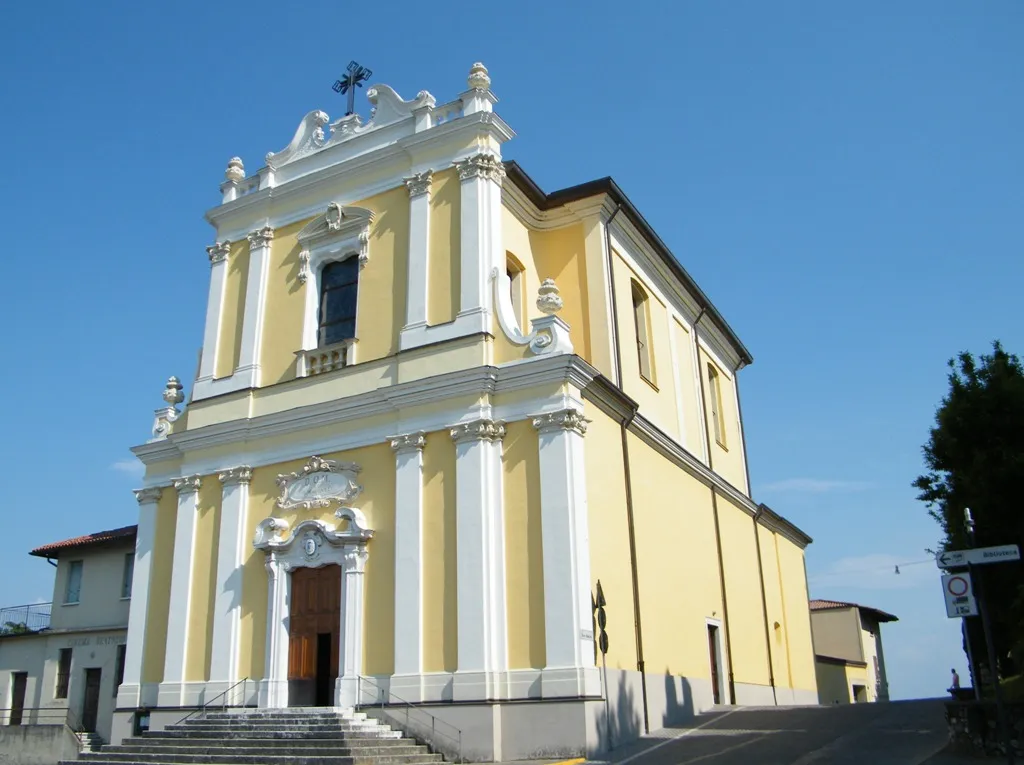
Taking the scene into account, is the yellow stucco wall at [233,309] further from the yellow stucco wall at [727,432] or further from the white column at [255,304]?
the yellow stucco wall at [727,432]

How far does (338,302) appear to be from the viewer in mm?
20531

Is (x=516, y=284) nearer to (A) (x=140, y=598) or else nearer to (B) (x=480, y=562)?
(B) (x=480, y=562)

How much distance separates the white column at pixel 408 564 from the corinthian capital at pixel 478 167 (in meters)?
5.30

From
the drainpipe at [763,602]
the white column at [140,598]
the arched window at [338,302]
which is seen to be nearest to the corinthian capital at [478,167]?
the arched window at [338,302]

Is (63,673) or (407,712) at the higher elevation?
(63,673)

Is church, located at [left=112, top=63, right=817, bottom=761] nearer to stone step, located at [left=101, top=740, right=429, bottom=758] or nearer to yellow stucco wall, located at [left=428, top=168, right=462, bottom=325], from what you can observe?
yellow stucco wall, located at [left=428, top=168, right=462, bottom=325]

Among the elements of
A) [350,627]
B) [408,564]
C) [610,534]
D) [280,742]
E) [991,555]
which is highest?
[610,534]

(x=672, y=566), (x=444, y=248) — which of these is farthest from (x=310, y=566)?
(x=672, y=566)

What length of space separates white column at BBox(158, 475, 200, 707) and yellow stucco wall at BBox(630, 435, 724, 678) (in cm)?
907

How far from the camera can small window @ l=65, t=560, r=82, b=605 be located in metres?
26.0

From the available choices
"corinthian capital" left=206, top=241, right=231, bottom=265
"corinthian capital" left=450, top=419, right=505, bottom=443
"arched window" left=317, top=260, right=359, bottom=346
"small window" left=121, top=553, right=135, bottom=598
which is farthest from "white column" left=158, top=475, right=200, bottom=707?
"corinthian capital" left=450, top=419, right=505, bottom=443

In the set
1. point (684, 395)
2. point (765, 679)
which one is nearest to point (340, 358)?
point (684, 395)

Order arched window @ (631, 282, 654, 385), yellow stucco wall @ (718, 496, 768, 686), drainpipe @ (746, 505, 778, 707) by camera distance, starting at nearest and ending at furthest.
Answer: arched window @ (631, 282, 654, 385)
yellow stucco wall @ (718, 496, 768, 686)
drainpipe @ (746, 505, 778, 707)

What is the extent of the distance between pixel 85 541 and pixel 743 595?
57.7 ft
